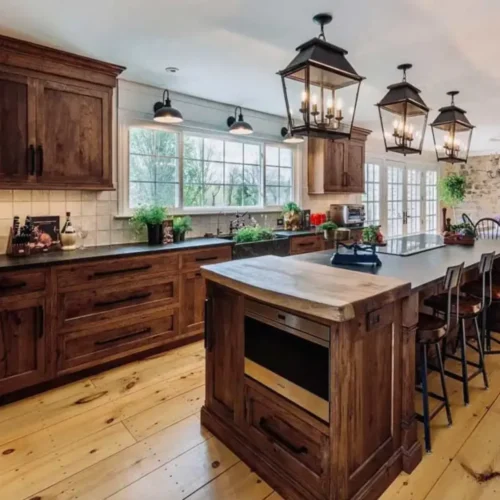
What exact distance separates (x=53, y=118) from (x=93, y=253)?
1.08 meters

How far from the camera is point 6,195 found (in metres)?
3.03

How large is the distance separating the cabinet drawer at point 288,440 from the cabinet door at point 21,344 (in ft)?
5.29

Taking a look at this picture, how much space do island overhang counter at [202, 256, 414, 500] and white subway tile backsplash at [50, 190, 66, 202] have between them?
6.37ft

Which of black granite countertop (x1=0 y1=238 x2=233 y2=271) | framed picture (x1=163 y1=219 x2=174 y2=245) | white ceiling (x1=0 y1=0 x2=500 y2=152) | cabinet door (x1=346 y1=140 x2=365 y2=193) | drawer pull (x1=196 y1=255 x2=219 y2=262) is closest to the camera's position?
white ceiling (x1=0 y1=0 x2=500 y2=152)

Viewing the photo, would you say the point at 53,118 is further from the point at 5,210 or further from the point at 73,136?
the point at 5,210

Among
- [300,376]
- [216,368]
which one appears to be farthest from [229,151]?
[300,376]

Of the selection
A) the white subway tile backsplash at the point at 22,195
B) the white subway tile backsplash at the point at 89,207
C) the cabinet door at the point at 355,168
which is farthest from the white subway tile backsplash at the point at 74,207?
the cabinet door at the point at 355,168

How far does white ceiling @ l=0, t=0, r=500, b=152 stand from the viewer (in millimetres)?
2301

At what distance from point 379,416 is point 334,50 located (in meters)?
1.90

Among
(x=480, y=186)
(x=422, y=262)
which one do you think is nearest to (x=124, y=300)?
(x=422, y=262)

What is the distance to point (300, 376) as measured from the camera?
168 centimetres

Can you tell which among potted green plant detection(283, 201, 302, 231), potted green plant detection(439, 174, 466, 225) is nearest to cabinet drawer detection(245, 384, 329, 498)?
potted green plant detection(283, 201, 302, 231)

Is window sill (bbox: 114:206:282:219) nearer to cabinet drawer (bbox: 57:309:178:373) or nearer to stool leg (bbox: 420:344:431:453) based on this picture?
cabinet drawer (bbox: 57:309:178:373)

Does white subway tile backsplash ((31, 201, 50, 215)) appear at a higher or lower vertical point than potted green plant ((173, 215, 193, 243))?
higher
